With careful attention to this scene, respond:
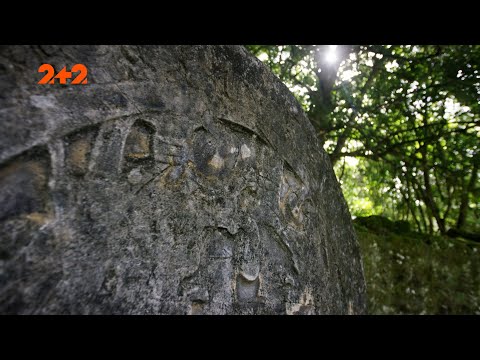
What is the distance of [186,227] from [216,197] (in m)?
0.21

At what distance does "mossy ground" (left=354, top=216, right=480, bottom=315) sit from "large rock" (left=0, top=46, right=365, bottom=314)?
1098mm

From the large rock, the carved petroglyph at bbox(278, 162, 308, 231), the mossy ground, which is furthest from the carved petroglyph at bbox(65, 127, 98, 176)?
the mossy ground

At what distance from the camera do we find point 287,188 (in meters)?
1.74

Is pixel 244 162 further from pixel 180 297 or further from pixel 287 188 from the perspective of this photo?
pixel 180 297

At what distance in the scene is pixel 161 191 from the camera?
51.3 inches

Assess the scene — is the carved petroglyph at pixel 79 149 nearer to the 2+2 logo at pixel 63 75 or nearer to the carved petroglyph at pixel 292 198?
the 2+2 logo at pixel 63 75

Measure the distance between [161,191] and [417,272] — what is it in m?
2.76

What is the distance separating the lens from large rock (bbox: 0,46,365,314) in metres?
0.99

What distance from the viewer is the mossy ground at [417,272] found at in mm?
2883

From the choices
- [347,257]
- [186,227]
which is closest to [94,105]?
[186,227]

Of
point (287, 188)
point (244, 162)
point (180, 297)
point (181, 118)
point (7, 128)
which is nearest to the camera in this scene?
point (7, 128)

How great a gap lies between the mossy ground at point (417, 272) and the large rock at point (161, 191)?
1.10 metres

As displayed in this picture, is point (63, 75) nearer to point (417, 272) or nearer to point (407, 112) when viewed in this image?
point (417, 272)

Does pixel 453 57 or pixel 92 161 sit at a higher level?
pixel 453 57
